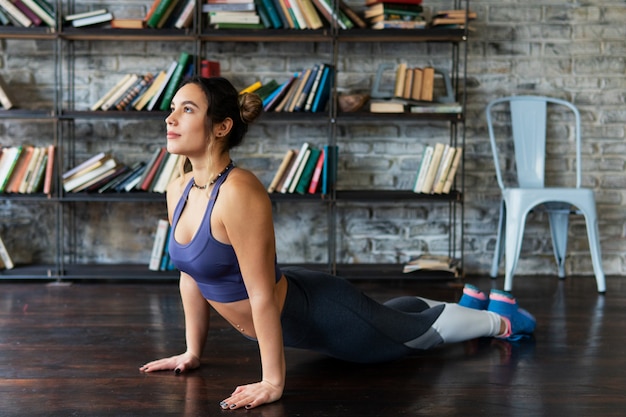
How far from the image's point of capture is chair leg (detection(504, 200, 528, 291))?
4109mm

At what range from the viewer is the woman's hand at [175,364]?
2482 millimetres

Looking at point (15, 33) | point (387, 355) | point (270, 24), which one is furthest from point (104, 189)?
point (387, 355)

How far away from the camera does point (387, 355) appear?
8.34 ft

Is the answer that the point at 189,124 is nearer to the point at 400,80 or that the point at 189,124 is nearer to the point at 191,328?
the point at 191,328

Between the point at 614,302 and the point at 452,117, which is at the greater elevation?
the point at 452,117

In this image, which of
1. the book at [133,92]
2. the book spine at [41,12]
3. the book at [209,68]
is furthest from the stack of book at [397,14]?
the book spine at [41,12]

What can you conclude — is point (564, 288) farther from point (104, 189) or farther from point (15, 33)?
point (15, 33)

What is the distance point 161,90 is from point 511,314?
2.24 m

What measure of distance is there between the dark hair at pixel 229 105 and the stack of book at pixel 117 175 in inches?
80.4

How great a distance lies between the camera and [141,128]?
15.0 ft

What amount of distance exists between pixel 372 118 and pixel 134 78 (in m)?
1.30

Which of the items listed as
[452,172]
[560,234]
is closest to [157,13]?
[452,172]

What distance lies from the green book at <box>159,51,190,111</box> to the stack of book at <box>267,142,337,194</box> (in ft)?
2.27

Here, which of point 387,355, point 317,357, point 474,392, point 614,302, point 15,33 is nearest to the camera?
point 474,392
